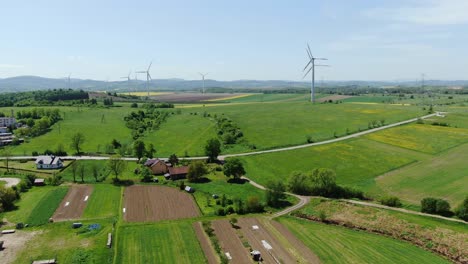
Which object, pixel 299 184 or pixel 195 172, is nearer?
pixel 299 184

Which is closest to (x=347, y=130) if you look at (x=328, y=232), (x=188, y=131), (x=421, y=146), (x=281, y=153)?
(x=421, y=146)

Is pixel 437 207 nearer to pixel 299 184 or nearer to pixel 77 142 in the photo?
pixel 299 184

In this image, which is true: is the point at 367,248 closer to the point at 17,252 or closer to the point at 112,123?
the point at 17,252

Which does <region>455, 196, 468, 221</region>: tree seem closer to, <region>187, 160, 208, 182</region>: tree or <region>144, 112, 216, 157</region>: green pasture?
<region>187, 160, 208, 182</region>: tree

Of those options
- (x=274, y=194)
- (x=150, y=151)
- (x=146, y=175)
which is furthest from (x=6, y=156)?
(x=274, y=194)

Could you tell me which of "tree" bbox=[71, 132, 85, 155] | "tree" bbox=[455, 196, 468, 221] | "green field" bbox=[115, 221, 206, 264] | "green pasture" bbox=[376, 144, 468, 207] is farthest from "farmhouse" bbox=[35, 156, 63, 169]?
"tree" bbox=[455, 196, 468, 221]

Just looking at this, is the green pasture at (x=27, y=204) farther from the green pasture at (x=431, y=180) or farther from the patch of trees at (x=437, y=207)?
the green pasture at (x=431, y=180)
